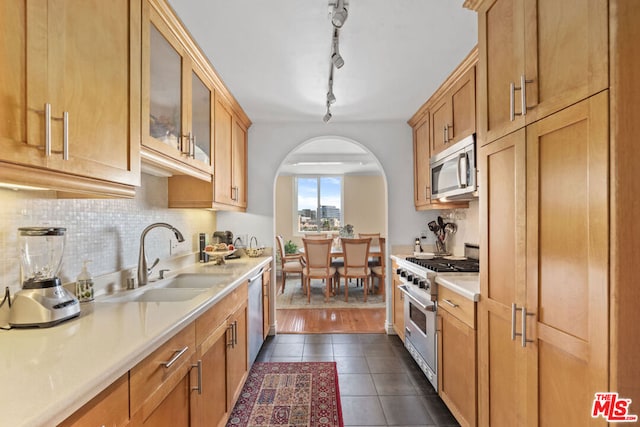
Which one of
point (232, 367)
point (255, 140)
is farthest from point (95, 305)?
point (255, 140)

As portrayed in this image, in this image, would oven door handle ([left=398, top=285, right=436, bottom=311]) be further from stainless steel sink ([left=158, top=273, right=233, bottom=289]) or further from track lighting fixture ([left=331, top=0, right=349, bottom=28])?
track lighting fixture ([left=331, top=0, right=349, bottom=28])

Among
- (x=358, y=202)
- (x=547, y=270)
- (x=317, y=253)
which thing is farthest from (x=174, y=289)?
(x=358, y=202)

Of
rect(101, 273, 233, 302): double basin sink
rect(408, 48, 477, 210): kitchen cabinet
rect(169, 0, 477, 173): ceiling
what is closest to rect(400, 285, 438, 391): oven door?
rect(408, 48, 477, 210): kitchen cabinet

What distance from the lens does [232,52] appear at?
213 centimetres

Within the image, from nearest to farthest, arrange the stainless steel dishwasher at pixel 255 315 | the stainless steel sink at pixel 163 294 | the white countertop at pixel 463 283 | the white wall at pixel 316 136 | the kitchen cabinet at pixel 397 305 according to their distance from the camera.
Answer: the white countertop at pixel 463 283
the stainless steel sink at pixel 163 294
the stainless steel dishwasher at pixel 255 315
the kitchen cabinet at pixel 397 305
the white wall at pixel 316 136

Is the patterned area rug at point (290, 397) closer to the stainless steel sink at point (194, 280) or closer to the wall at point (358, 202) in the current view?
the stainless steel sink at point (194, 280)

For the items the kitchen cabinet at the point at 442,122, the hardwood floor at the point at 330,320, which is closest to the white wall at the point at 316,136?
the kitchen cabinet at the point at 442,122

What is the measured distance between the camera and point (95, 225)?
1.65 m

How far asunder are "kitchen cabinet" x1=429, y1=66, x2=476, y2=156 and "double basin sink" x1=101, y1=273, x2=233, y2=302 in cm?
206

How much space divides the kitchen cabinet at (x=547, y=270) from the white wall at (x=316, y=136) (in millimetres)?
1968

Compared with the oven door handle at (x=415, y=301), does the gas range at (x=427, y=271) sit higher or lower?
higher

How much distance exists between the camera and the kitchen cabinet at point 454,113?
2.28 meters

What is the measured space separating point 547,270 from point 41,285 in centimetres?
186

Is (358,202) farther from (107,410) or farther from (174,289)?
(107,410)
